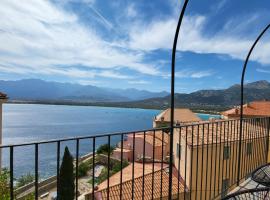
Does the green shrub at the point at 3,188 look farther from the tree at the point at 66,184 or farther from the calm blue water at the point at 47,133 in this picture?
the tree at the point at 66,184

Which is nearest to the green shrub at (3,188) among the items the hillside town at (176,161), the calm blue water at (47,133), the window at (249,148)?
the calm blue water at (47,133)

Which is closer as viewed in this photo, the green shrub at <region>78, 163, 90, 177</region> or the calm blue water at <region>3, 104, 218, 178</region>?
the green shrub at <region>78, 163, 90, 177</region>

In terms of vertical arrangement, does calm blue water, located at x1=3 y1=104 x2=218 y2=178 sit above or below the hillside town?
below

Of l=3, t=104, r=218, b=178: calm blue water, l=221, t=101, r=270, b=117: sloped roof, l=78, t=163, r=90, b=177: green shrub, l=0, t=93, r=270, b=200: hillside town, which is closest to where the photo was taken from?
l=0, t=93, r=270, b=200: hillside town

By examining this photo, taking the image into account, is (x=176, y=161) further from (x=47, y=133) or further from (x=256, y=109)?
(x=47, y=133)

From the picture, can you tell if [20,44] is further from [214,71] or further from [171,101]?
[214,71]

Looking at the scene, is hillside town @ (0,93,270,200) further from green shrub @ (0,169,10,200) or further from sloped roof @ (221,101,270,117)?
green shrub @ (0,169,10,200)

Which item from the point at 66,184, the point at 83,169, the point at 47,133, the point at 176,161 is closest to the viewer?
the point at 66,184

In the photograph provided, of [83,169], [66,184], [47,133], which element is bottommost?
[47,133]

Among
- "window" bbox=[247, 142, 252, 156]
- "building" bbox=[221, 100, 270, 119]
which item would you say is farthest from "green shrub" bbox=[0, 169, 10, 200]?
"building" bbox=[221, 100, 270, 119]

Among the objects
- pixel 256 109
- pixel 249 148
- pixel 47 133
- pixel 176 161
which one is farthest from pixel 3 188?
pixel 47 133

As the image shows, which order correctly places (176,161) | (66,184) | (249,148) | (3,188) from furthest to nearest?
1. (176,161)
2. (3,188)
3. (249,148)
4. (66,184)

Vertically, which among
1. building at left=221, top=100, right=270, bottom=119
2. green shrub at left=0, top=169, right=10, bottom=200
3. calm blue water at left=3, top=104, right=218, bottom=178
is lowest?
calm blue water at left=3, top=104, right=218, bottom=178

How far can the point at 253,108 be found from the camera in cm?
2917
